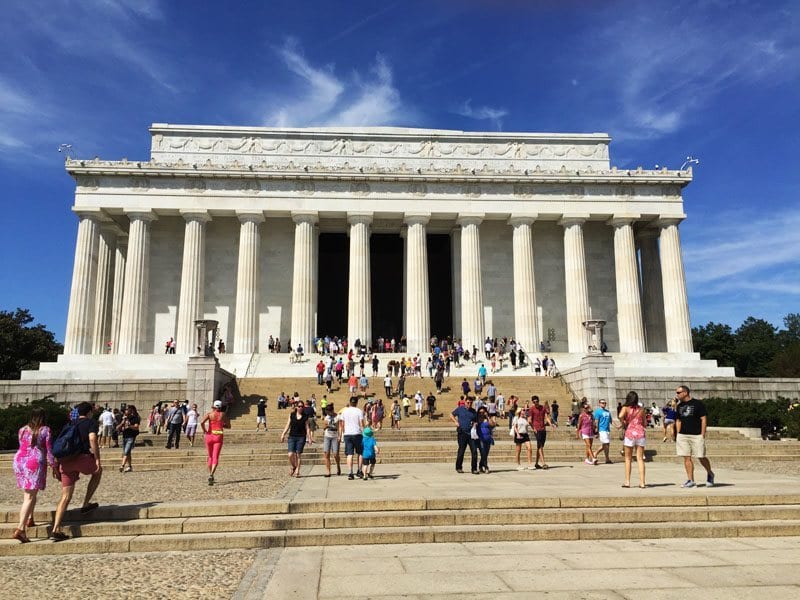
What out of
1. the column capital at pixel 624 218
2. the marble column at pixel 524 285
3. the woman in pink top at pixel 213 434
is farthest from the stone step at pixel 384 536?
the column capital at pixel 624 218

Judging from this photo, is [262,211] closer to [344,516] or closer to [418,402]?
[418,402]

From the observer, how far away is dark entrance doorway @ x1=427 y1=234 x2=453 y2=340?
5219 centimetres

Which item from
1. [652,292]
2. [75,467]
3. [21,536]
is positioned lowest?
[21,536]

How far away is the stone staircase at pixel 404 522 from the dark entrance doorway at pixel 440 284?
135 ft

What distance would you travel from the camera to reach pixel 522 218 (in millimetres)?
46531

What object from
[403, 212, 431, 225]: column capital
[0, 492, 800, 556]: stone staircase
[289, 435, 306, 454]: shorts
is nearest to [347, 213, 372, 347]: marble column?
[403, 212, 431, 225]: column capital

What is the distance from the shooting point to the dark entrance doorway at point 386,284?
52.9 m

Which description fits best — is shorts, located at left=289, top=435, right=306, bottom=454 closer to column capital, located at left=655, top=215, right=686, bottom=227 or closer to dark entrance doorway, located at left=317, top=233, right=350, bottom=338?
dark entrance doorway, located at left=317, top=233, right=350, bottom=338

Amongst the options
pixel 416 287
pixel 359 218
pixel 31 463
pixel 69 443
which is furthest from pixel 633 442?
pixel 359 218

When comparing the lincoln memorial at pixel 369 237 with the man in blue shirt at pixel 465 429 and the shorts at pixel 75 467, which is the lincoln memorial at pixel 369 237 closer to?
the man in blue shirt at pixel 465 429

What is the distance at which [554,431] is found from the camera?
2619 centimetres

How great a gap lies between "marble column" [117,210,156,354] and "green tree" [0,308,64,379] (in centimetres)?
2321

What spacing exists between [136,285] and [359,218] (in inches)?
653

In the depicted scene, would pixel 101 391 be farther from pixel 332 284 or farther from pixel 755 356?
pixel 755 356
